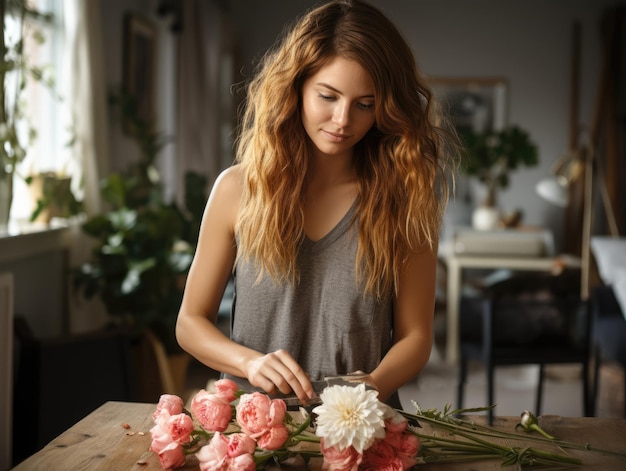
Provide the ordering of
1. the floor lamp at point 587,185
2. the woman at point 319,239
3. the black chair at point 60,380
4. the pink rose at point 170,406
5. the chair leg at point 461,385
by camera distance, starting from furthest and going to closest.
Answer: the floor lamp at point 587,185
the chair leg at point 461,385
the black chair at point 60,380
the woman at point 319,239
the pink rose at point 170,406

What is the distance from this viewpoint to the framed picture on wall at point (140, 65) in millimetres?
4449

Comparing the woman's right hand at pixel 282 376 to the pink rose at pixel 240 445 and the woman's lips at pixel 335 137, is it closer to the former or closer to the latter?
the pink rose at pixel 240 445

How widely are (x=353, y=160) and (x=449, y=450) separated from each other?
0.70 meters

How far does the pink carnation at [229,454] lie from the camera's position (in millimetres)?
981

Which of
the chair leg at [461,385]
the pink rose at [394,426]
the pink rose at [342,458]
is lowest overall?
the chair leg at [461,385]

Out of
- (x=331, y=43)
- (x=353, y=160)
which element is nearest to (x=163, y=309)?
(x=353, y=160)

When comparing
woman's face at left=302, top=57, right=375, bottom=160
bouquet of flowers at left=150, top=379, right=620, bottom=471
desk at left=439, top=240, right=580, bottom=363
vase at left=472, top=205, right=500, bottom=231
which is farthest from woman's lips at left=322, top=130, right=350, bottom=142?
vase at left=472, top=205, right=500, bottom=231

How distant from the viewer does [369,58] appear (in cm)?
139

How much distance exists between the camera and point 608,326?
3.52m

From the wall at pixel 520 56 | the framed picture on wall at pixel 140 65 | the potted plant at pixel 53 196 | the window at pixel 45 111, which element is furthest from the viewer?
the wall at pixel 520 56

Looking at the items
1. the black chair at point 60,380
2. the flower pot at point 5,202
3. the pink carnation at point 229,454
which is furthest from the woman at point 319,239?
the flower pot at point 5,202

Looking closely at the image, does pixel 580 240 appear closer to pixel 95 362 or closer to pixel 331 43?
pixel 95 362

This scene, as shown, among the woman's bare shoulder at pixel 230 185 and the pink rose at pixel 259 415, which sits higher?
the woman's bare shoulder at pixel 230 185

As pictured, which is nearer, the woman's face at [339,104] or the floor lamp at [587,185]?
the woman's face at [339,104]
